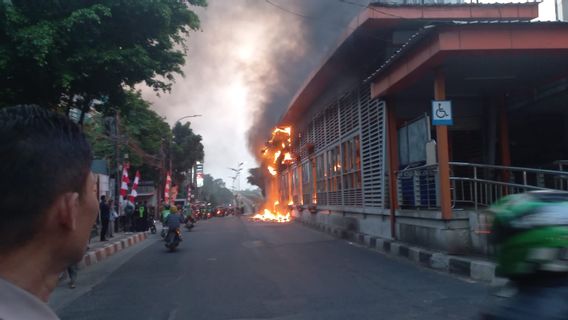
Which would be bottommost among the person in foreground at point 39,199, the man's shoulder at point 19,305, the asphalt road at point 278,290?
the asphalt road at point 278,290

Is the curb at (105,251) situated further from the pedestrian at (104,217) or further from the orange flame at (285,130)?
the orange flame at (285,130)

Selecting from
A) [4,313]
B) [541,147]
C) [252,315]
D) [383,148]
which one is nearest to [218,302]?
[252,315]

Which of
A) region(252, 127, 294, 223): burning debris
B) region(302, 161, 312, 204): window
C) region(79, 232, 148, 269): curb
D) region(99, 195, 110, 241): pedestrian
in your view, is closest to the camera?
region(79, 232, 148, 269): curb

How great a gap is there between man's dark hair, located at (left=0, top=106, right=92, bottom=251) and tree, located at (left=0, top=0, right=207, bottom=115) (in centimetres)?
871

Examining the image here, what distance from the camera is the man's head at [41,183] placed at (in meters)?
1.19

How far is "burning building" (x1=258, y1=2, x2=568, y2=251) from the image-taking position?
10.1 m

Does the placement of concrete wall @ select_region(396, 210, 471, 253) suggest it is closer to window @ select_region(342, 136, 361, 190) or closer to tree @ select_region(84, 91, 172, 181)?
window @ select_region(342, 136, 361, 190)

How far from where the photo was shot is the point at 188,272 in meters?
10.8

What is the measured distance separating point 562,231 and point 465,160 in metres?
14.4

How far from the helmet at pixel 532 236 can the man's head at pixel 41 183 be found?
57.9 inches

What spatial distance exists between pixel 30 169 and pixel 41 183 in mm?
37

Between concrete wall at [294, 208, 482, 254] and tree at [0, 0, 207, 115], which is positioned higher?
tree at [0, 0, 207, 115]

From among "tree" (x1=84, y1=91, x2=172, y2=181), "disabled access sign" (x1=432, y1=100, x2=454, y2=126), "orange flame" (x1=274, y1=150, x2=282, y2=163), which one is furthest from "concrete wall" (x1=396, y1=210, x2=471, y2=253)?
"orange flame" (x1=274, y1=150, x2=282, y2=163)

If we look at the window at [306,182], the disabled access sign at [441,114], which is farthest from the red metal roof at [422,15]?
the window at [306,182]
